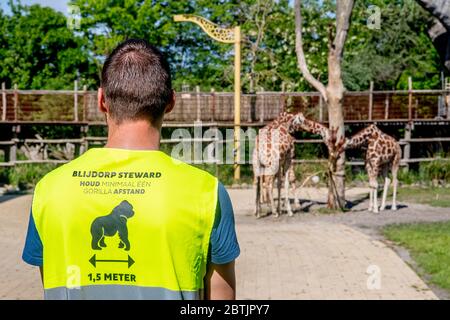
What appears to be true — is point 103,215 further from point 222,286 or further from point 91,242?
point 222,286

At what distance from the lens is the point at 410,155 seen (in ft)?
78.8

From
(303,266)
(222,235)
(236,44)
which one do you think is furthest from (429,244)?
(236,44)

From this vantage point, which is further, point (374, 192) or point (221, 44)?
point (221, 44)

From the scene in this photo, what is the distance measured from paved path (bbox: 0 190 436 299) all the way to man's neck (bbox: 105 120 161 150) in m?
5.85

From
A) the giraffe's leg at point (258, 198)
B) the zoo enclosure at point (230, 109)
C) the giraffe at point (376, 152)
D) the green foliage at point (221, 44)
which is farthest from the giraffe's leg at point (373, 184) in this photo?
the green foliage at point (221, 44)

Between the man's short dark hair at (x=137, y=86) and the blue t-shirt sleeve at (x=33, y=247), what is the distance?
0.44 m

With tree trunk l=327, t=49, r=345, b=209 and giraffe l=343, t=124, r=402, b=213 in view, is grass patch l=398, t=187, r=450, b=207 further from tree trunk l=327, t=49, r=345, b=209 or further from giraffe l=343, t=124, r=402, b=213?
tree trunk l=327, t=49, r=345, b=209

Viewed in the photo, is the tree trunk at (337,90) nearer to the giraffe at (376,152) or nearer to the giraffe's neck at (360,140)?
the giraffe's neck at (360,140)

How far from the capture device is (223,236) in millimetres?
2387

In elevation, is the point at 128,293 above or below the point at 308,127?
above

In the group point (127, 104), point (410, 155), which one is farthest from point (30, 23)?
point (127, 104)

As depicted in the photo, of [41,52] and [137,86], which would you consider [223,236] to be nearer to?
[137,86]

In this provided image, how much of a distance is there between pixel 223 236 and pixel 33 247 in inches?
24.3

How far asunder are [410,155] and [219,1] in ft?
49.9
